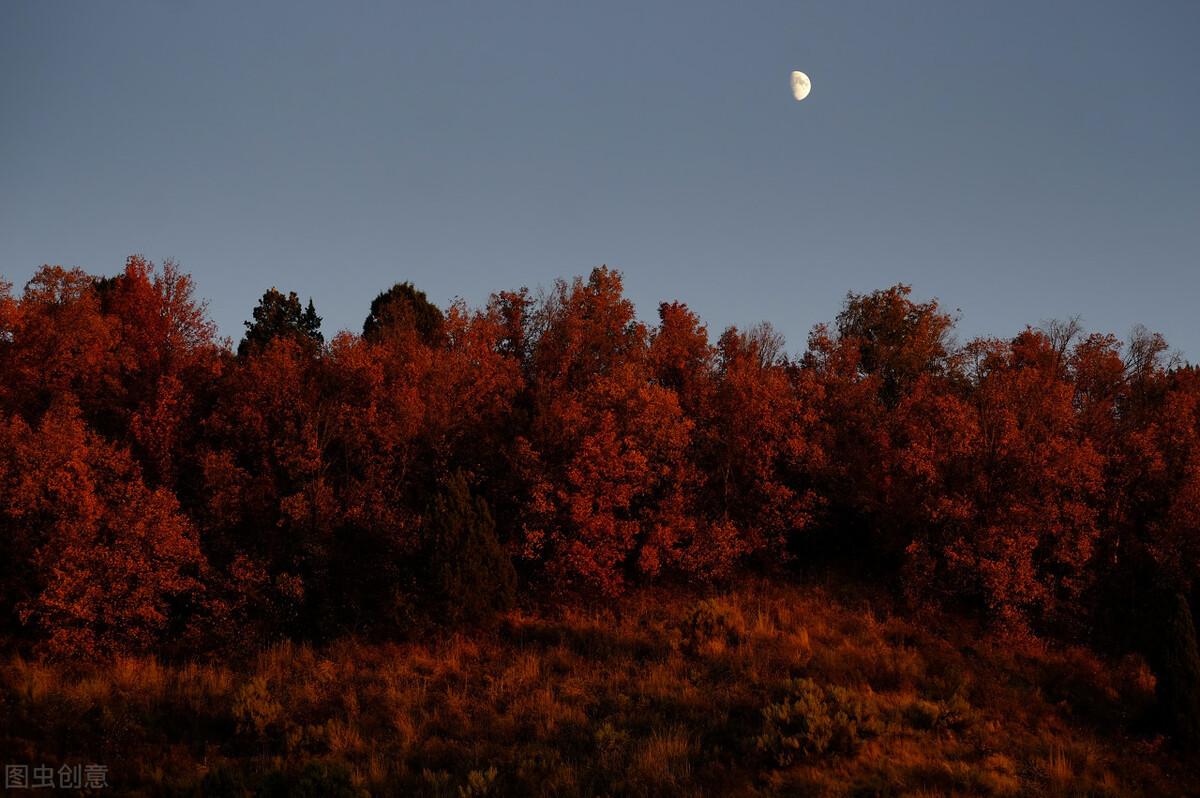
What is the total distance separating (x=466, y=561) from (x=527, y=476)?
4150mm

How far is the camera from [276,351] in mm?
27281

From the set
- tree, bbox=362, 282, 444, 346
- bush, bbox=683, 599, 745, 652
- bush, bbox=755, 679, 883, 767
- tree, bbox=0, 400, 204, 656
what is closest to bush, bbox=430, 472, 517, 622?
bush, bbox=683, 599, 745, 652

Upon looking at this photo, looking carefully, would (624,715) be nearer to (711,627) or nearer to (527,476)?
(711,627)

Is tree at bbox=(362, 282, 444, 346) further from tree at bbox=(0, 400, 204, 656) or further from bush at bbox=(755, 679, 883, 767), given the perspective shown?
bush at bbox=(755, 679, 883, 767)

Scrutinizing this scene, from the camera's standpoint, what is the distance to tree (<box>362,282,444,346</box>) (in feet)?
150

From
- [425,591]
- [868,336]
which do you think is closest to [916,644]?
[425,591]

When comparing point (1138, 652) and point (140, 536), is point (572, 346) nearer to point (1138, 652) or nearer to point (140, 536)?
point (140, 536)

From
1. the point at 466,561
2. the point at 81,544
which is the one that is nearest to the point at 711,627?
the point at 466,561

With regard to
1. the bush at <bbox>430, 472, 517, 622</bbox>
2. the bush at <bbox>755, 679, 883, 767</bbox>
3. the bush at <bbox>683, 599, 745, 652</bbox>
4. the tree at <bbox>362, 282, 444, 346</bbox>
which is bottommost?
the bush at <bbox>755, 679, 883, 767</bbox>

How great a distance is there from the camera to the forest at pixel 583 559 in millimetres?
16625

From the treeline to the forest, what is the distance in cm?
14

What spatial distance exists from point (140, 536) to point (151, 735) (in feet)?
20.9

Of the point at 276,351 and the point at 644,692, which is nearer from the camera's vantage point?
the point at 644,692

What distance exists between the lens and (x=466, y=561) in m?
22.4
